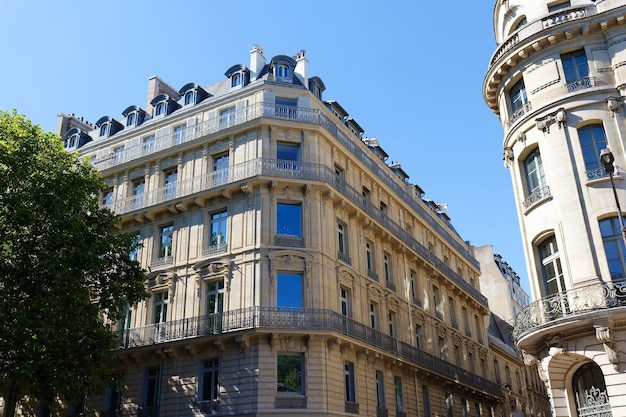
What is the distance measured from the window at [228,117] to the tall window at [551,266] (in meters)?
13.9

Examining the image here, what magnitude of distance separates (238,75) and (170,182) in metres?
5.86

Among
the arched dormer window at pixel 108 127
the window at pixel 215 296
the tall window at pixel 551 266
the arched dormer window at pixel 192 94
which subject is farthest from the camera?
the arched dormer window at pixel 108 127

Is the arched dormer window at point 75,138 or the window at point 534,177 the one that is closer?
the window at point 534,177

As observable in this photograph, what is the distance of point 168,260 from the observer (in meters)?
25.0

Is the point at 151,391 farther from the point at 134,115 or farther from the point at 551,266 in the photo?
the point at 551,266

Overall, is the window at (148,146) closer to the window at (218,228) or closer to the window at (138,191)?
the window at (138,191)

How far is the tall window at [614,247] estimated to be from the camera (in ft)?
50.8

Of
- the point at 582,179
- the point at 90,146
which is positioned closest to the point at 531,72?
the point at 582,179

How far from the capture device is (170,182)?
27.1 meters

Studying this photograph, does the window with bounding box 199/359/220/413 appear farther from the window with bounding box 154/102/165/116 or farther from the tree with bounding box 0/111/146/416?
the window with bounding box 154/102/165/116

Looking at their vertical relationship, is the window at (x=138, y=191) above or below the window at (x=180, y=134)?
below

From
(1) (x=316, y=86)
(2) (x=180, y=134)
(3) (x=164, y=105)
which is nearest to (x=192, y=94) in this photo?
(3) (x=164, y=105)

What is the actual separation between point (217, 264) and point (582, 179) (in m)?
13.4

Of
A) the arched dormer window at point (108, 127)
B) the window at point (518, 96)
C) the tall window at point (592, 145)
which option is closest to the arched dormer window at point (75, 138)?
the arched dormer window at point (108, 127)
